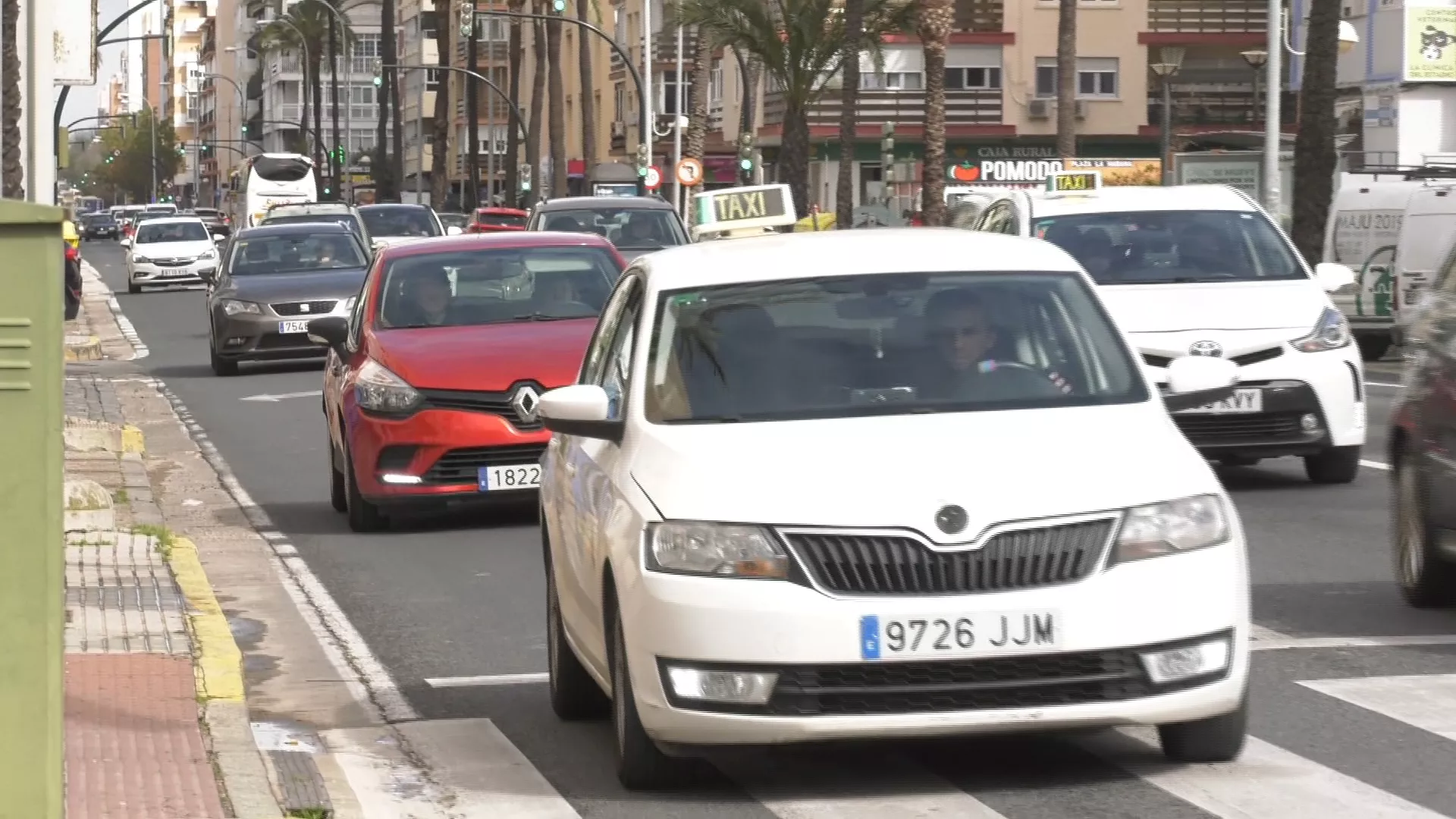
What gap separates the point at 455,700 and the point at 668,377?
1.84 meters

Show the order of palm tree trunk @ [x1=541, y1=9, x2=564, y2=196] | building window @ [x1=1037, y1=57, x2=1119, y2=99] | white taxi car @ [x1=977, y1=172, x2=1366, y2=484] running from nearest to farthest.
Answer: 1. white taxi car @ [x1=977, y1=172, x2=1366, y2=484]
2. building window @ [x1=1037, y1=57, x2=1119, y2=99]
3. palm tree trunk @ [x1=541, y1=9, x2=564, y2=196]

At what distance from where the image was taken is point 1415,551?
34.0 ft

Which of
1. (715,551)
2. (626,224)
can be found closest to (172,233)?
(626,224)

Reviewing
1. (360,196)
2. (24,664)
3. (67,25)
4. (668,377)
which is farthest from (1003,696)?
(360,196)

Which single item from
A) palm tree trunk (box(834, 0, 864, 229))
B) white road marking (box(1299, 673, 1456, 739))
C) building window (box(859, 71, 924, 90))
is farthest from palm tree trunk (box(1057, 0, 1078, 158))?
white road marking (box(1299, 673, 1456, 739))

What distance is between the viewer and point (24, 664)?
5449mm

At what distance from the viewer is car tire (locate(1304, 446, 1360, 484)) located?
596 inches

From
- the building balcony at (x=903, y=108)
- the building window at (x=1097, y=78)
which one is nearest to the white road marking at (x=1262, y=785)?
the building balcony at (x=903, y=108)

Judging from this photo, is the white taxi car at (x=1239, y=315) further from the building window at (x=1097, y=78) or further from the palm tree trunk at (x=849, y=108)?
the building window at (x=1097, y=78)

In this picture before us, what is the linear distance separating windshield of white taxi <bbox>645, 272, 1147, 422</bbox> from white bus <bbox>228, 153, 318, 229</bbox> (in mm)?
65201

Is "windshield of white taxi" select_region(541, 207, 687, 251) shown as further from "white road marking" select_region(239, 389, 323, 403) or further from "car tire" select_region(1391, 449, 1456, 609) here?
"car tire" select_region(1391, 449, 1456, 609)

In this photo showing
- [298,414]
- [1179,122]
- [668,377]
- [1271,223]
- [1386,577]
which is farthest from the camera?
[1179,122]

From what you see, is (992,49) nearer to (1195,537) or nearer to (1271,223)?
(1271,223)

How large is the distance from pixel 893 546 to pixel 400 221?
41269 mm
